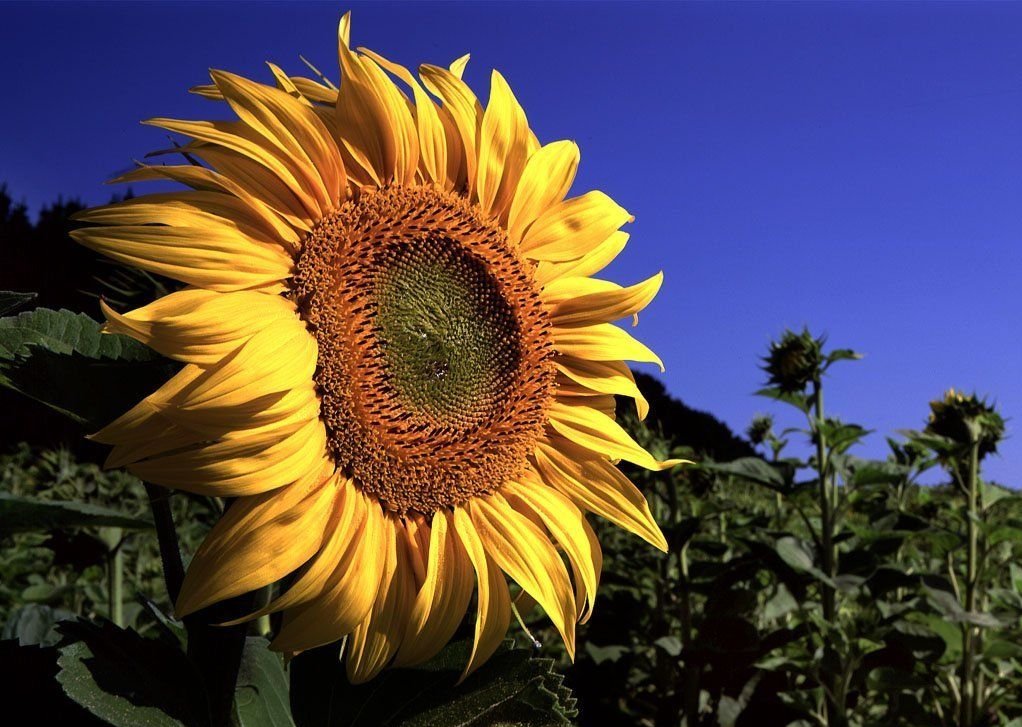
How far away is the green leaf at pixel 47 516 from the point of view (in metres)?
1.09

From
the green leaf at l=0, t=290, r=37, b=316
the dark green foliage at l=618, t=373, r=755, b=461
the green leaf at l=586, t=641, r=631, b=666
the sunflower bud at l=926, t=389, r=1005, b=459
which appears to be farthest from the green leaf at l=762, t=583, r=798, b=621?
the dark green foliage at l=618, t=373, r=755, b=461

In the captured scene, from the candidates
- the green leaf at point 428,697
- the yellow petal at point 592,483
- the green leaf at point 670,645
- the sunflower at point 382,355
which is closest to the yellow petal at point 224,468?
the sunflower at point 382,355

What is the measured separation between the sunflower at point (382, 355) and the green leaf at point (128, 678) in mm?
111

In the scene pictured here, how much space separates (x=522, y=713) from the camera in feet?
3.51

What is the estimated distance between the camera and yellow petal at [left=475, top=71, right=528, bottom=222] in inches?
47.9

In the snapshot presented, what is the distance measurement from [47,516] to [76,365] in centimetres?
29

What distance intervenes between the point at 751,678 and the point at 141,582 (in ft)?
6.67

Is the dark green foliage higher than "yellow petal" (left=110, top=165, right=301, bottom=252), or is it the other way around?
the dark green foliage

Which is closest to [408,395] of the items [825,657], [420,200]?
[420,200]

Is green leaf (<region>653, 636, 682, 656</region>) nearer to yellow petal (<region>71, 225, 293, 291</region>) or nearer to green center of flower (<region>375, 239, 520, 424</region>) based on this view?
green center of flower (<region>375, 239, 520, 424</region>)

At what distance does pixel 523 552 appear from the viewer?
114 cm

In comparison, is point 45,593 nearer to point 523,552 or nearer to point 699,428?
point 523,552

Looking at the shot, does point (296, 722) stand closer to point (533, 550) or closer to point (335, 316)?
point (533, 550)

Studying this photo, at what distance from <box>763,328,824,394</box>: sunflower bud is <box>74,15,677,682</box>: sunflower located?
1.75 m
